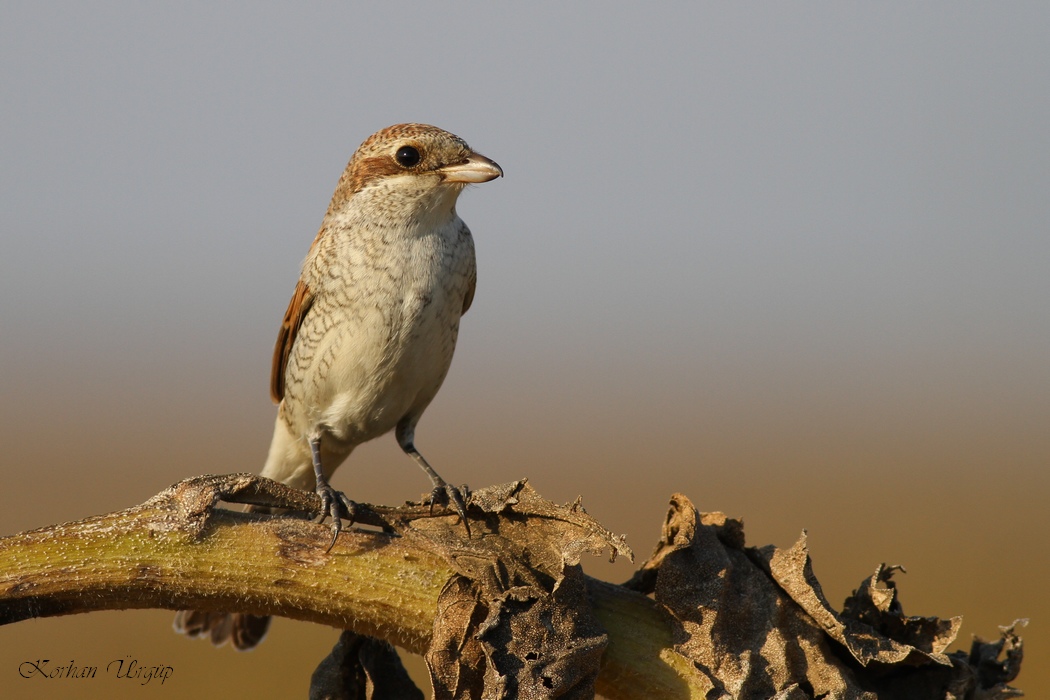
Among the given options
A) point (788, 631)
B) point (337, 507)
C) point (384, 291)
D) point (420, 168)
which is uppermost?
point (420, 168)

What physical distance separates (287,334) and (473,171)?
1292mm

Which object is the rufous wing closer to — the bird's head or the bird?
the bird

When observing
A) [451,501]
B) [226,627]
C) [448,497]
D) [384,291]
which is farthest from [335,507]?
[226,627]

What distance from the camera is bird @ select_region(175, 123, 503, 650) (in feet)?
13.2

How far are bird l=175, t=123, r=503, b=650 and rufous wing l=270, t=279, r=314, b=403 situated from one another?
1cm

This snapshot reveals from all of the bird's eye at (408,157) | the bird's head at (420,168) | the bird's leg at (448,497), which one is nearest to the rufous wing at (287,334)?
the bird's head at (420,168)

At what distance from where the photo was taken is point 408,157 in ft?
13.8

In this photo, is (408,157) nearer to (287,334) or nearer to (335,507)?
(287,334)

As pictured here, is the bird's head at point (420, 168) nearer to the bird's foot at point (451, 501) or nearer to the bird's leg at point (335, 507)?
the bird's leg at point (335, 507)

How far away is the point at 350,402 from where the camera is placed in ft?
14.0

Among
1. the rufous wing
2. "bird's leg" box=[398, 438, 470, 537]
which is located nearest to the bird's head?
the rufous wing

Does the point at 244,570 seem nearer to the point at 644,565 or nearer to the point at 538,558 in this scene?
the point at 538,558

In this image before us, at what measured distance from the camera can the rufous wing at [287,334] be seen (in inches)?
174

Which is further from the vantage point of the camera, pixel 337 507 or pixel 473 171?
pixel 473 171
